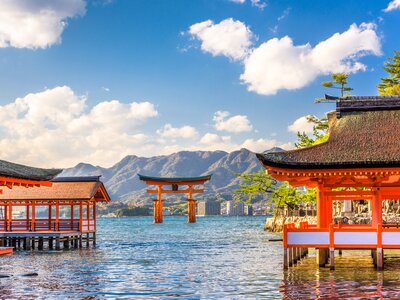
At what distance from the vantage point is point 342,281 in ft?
81.4

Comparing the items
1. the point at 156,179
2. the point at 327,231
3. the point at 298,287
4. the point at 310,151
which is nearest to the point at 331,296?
the point at 298,287

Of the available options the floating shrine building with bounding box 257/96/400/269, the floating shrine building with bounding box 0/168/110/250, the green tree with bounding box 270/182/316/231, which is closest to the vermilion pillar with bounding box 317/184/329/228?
the floating shrine building with bounding box 257/96/400/269

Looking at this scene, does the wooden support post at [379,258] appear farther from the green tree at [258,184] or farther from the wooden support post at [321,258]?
the green tree at [258,184]

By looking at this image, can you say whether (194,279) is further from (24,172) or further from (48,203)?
(48,203)

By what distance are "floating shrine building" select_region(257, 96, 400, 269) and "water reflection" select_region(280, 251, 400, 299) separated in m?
0.73

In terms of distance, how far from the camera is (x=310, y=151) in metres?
27.1

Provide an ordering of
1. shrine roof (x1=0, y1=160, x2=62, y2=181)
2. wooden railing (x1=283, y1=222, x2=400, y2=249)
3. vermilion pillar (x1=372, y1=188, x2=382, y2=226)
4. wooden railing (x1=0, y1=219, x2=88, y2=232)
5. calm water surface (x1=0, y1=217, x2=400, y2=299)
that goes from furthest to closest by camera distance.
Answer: wooden railing (x1=0, y1=219, x2=88, y2=232) < vermilion pillar (x1=372, y1=188, x2=382, y2=226) < wooden railing (x1=283, y1=222, x2=400, y2=249) < shrine roof (x1=0, y1=160, x2=62, y2=181) < calm water surface (x1=0, y1=217, x2=400, y2=299)

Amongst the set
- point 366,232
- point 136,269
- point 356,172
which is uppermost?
point 356,172

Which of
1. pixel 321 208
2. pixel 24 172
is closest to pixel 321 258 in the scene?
pixel 321 208

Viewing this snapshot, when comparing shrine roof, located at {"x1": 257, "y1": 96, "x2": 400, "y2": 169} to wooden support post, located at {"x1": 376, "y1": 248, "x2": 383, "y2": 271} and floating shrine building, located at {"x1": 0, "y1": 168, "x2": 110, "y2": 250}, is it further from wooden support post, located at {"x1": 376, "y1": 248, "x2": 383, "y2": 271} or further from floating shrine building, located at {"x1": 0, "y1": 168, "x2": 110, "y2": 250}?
floating shrine building, located at {"x1": 0, "y1": 168, "x2": 110, "y2": 250}

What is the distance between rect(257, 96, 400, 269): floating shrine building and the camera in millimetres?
26047

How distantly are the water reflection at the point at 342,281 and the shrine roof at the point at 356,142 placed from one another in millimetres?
4371

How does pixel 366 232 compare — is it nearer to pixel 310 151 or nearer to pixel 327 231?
pixel 327 231

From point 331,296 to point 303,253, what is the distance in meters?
12.1
